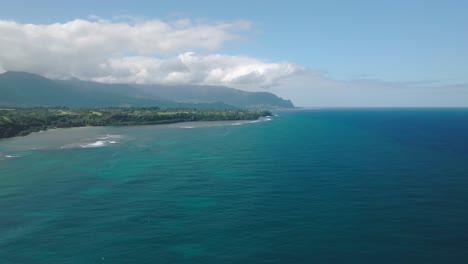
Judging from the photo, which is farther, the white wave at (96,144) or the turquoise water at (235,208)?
the white wave at (96,144)

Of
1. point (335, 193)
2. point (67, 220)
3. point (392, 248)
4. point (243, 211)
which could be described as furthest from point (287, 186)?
point (67, 220)

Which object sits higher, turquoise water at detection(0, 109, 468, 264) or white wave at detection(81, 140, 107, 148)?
white wave at detection(81, 140, 107, 148)

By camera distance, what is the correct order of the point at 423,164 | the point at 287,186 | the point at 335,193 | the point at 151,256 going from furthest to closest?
the point at 423,164, the point at 287,186, the point at 335,193, the point at 151,256

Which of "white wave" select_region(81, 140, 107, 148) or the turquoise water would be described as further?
"white wave" select_region(81, 140, 107, 148)

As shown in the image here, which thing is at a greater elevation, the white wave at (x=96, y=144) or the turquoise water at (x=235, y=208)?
the white wave at (x=96, y=144)

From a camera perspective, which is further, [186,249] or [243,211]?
[243,211]

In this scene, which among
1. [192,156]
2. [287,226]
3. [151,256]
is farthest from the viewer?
[192,156]

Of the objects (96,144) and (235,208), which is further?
(96,144)

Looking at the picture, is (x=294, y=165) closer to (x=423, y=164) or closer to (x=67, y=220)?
(x=423, y=164)
